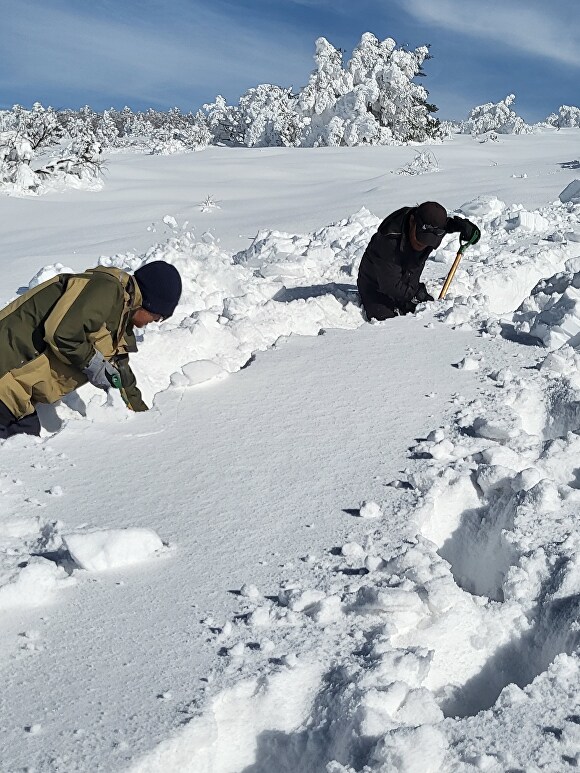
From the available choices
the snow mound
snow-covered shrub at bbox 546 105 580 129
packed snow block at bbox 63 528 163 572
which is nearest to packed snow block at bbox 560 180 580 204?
the snow mound

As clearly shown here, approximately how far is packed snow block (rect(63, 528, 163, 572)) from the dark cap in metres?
3.03

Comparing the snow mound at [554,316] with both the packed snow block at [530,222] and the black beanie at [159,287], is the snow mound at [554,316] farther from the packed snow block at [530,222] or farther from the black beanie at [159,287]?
the packed snow block at [530,222]

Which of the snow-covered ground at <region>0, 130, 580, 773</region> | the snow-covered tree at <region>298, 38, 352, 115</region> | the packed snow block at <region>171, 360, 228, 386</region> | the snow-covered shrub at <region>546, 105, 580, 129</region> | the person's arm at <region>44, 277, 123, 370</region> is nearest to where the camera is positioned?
the snow-covered ground at <region>0, 130, 580, 773</region>

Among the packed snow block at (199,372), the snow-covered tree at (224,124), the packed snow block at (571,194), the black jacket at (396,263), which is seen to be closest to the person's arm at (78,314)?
the packed snow block at (199,372)

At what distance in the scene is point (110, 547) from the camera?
2029 millimetres

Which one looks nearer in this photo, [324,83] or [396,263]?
[396,263]

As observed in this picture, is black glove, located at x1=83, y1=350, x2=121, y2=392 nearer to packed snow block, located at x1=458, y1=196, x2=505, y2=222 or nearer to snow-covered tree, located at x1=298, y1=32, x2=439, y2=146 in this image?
packed snow block, located at x1=458, y1=196, x2=505, y2=222

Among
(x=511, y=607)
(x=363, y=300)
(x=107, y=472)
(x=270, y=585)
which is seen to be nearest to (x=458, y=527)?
(x=511, y=607)

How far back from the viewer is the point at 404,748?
4.55 ft

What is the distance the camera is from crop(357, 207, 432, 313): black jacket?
4.64 metres

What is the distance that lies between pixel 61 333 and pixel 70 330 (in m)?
0.04

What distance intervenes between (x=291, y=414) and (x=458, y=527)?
3.16 feet

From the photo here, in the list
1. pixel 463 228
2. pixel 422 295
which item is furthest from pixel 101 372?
pixel 463 228

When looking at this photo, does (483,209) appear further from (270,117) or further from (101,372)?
(270,117)
